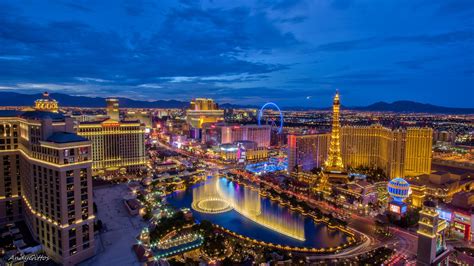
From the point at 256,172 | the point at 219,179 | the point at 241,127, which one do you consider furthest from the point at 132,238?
the point at 241,127

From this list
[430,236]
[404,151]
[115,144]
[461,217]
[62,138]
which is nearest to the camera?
[430,236]

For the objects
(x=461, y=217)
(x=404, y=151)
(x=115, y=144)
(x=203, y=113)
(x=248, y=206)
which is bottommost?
(x=248, y=206)

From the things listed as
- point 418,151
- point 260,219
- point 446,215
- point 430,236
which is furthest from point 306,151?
point 430,236

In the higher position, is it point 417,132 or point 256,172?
point 417,132

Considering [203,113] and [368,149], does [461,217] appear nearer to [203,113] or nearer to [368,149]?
[368,149]

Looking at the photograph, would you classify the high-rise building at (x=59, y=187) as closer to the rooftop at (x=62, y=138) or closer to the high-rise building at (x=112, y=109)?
the rooftop at (x=62, y=138)

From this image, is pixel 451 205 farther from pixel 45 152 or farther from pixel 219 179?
pixel 45 152

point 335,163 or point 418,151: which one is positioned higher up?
point 418,151
